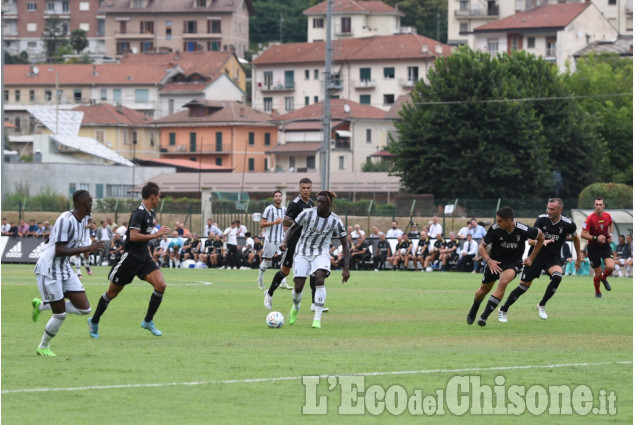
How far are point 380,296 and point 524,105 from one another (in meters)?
56.7

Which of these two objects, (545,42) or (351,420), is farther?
(545,42)

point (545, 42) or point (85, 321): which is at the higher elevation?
point (545, 42)

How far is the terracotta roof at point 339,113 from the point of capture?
126 m

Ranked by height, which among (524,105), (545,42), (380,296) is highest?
(545,42)

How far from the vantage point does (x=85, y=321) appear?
65.4 feet

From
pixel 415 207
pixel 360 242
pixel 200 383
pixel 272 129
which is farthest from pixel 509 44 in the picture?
pixel 200 383

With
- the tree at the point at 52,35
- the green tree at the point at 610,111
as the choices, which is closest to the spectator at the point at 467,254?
the green tree at the point at 610,111

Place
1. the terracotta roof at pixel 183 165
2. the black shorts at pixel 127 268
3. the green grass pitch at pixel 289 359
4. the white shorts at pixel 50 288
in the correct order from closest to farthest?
the green grass pitch at pixel 289 359 < the white shorts at pixel 50 288 < the black shorts at pixel 127 268 < the terracotta roof at pixel 183 165

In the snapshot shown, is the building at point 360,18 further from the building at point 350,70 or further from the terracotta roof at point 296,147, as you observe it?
the terracotta roof at point 296,147

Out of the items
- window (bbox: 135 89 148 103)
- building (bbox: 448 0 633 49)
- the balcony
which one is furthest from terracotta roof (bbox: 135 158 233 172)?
building (bbox: 448 0 633 49)

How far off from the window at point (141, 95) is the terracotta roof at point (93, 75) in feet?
3.21

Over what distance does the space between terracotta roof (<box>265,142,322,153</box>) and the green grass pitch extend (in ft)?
328

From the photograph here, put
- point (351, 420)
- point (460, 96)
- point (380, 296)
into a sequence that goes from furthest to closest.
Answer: point (460, 96) < point (380, 296) < point (351, 420)

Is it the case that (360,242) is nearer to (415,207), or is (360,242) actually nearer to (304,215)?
(415,207)
